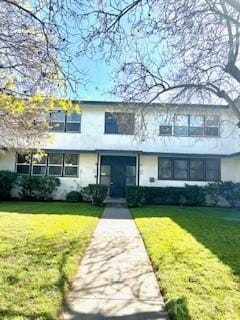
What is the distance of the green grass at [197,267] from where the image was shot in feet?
15.5

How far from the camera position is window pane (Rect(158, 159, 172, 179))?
22.5m

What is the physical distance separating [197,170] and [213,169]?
1023 mm

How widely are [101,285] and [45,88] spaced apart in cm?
354

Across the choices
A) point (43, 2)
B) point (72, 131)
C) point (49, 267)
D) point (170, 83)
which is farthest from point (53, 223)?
point (72, 131)

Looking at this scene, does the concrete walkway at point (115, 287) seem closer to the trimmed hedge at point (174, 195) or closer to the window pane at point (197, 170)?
the trimmed hedge at point (174, 195)

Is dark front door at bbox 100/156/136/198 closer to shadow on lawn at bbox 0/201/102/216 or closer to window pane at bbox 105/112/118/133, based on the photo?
window pane at bbox 105/112/118/133

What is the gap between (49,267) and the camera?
21.2ft

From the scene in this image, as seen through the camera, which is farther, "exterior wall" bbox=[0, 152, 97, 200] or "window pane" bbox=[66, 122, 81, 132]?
"window pane" bbox=[66, 122, 81, 132]

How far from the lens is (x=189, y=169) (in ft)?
74.3

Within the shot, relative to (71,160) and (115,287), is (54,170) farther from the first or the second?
(115,287)

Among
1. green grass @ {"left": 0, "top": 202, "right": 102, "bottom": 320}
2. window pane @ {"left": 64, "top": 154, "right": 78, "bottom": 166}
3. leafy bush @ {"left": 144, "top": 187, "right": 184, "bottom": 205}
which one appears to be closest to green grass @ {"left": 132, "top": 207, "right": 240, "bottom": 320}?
green grass @ {"left": 0, "top": 202, "right": 102, "bottom": 320}

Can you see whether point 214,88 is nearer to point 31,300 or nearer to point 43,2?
point 43,2

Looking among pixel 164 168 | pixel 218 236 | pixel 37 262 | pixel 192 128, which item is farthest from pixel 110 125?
pixel 37 262

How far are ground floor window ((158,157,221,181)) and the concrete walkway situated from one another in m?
13.8
